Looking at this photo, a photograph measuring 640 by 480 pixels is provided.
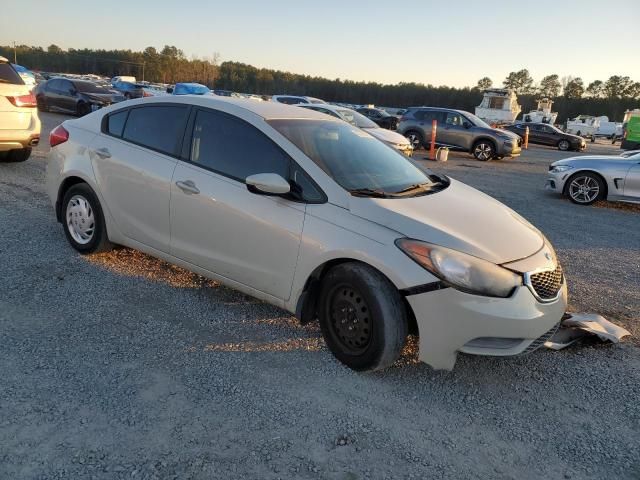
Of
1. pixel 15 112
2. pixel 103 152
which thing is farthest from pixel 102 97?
pixel 103 152

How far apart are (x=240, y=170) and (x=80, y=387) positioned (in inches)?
67.3

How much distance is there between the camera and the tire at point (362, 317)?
288 centimetres

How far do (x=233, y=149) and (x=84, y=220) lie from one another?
187cm

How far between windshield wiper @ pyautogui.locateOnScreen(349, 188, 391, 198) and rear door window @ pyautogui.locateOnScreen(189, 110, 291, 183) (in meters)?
0.48

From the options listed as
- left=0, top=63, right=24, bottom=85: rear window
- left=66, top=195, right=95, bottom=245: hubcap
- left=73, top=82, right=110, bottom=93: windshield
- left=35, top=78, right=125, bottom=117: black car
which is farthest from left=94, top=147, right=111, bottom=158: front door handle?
left=73, top=82, right=110, bottom=93: windshield

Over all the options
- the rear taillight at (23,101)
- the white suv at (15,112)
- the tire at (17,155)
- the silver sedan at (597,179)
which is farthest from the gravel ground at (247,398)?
the silver sedan at (597,179)

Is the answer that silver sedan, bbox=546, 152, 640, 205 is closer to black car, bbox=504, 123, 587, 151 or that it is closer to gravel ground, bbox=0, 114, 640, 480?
gravel ground, bbox=0, 114, 640, 480

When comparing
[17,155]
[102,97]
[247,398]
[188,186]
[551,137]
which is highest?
[551,137]

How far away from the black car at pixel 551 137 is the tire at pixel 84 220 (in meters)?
28.2

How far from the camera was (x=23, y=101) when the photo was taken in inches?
303

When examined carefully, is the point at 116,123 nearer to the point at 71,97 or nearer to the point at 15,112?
the point at 15,112

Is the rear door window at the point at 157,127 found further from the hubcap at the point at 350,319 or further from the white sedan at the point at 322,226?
the hubcap at the point at 350,319

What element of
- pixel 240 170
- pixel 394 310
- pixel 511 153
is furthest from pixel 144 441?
pixel 511 153

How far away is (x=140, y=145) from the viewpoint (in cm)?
412
